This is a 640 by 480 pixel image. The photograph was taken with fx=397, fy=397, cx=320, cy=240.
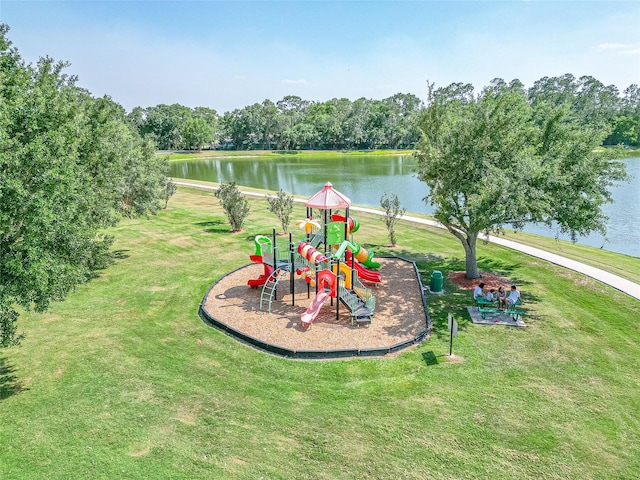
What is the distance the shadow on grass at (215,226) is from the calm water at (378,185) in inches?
492

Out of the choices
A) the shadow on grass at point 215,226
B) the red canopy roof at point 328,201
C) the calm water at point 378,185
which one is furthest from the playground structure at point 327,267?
the shadow on grass at point 215,226

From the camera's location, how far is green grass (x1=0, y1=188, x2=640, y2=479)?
758cm

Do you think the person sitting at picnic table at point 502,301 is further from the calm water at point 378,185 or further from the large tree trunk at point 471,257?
the calm water at point 378,185

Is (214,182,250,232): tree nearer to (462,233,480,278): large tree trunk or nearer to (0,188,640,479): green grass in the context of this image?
(0,188,640,479): green grass

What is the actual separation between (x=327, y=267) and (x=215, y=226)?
14.2m

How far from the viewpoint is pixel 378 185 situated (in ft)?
167

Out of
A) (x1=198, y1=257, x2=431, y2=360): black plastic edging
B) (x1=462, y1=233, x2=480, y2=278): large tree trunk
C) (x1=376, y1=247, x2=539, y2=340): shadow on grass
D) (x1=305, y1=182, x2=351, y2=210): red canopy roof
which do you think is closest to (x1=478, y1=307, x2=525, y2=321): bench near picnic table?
(x1=376, y1=247, x2=539, y2=340): shadow on grass

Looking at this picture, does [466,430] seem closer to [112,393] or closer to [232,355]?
[232,355]

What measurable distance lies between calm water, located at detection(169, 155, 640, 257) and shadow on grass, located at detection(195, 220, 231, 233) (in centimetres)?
1249

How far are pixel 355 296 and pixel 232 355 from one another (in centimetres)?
463

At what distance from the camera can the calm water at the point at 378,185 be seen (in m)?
27.3

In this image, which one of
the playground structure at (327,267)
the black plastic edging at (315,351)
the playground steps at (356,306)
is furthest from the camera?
the playground structure at (327,267)

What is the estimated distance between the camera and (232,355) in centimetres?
1141

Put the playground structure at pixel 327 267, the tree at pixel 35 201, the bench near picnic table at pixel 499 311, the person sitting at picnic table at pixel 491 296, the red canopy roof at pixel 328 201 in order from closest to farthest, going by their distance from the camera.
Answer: the tree at pixel 35 201 → the bench near picnic table at pixel 499 311 → the playground structure at pixel 327 267 → the person sitting at picnic table at pixel 491 296 → the red canopy roof at pixel 328 201
